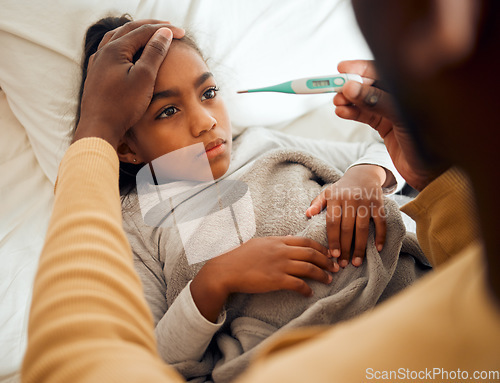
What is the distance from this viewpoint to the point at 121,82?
2.09 feet

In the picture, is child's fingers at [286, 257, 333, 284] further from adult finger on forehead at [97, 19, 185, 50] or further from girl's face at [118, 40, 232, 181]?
adult finger on forehead at [97, 19, 185, 50]

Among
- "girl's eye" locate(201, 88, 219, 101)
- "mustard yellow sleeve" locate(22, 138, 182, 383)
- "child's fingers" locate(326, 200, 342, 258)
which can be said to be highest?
"mustard yellow sleeve" locate(22, 138, 182, 383)

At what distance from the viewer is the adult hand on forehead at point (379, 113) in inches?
22.1

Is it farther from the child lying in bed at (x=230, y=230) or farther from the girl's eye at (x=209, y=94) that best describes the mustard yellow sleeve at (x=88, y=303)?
the girl's eye at (x=209, y=94)

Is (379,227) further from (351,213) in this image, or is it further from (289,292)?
(289,292)

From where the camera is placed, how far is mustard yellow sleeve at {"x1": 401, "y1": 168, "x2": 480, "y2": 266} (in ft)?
1.73

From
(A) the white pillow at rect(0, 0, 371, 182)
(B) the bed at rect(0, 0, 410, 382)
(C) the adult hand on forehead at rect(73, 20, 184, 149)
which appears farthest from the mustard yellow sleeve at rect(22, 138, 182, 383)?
(A) the white pillow at rect(0, 0, 371, 182)

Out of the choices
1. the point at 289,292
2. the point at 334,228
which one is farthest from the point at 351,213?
the point at 289,292

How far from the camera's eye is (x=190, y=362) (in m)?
0.62

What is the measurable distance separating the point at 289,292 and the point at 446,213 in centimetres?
27

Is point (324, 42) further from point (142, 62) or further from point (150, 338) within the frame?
point (150, 338)

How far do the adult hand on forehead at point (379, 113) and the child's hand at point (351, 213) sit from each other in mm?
87

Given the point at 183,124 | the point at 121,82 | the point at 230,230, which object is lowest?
the point at 230,230

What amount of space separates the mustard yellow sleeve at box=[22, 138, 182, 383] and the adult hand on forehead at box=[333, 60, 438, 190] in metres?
0.36
